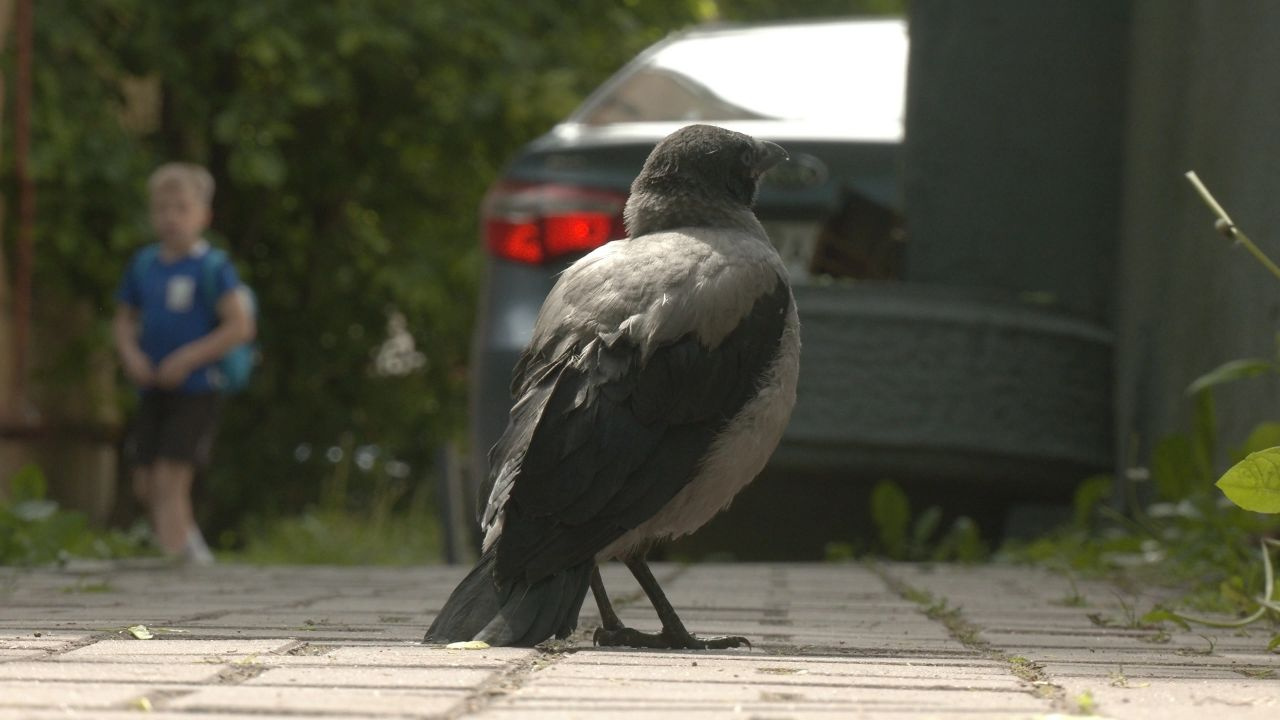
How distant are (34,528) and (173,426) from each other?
2142 mm

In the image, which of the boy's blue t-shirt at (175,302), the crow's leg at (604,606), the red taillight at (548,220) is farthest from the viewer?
the boy's blue t-shirt at (175,302)

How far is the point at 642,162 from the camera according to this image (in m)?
6.43

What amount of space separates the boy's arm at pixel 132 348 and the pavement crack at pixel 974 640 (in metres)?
3.80

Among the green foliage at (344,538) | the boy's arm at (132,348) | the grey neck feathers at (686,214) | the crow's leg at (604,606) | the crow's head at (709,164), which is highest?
the crow's head at (709,164)

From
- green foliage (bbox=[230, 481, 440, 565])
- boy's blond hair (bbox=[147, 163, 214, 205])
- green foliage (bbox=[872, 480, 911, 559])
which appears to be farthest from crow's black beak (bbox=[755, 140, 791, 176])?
green foliage (bbox=[230, 481, 440, 565])

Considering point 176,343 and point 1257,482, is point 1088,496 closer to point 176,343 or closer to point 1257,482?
point 1257,482

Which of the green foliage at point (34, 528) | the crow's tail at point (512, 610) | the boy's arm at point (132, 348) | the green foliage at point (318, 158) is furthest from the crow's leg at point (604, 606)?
the green foliage at point (318, 158)

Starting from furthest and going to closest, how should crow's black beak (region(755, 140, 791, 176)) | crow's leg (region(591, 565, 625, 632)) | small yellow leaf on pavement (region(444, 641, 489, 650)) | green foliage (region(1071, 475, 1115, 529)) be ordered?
green foliage (region(1071, 475, 1115, 529))
crow's black beak (region(755, 140, 791, 176))
crow's leg (region(591, 565, 625, 632))
small yellow leaf on pavement (region(444, 641, 489, 650))

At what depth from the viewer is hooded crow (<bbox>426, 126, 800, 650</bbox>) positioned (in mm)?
3768

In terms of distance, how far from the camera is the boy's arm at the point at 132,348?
8.70 metres

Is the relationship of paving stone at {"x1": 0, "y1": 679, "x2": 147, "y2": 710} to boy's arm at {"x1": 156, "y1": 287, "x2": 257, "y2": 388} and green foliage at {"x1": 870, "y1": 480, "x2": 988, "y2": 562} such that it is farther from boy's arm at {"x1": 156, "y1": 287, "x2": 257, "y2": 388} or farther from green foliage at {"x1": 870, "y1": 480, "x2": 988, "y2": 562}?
boy's arm at {"x1": 156, "y1": 287, "x2": 257, "y2": 388}

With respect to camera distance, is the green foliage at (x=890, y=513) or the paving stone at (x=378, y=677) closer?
the paving stone at (x=378, y=677)

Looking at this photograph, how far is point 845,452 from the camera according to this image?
659 centimetres

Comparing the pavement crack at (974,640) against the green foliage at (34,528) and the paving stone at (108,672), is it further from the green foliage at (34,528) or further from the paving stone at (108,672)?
the green foliage at (34,528)
